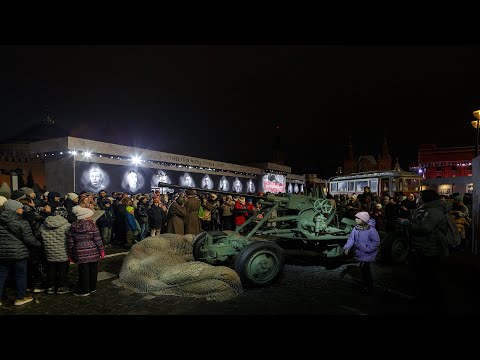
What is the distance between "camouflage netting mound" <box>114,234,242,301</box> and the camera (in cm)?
520

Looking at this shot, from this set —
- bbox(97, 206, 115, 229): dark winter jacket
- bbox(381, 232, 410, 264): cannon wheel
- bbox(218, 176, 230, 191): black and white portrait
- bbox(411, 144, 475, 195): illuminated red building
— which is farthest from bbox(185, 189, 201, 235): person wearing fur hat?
bbox(411, 144, 475, 195): illuminated red building

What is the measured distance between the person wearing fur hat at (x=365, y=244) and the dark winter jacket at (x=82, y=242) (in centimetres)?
457

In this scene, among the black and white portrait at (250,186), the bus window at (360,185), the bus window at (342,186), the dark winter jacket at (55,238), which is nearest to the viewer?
the dark winter jacket at (55,238)

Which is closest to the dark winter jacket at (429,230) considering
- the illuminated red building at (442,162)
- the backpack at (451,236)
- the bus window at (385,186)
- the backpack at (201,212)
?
the backpack at (451,236)

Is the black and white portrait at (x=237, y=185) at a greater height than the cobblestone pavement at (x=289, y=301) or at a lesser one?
greater

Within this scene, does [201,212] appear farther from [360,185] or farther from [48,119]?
[48,119]

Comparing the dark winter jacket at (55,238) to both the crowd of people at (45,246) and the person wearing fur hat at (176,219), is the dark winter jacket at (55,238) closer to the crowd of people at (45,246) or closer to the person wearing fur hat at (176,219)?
the crowd of people at (45,246)

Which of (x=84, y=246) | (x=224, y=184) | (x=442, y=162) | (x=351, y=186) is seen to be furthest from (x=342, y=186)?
(x=442, y=162)

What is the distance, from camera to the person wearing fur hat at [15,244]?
4.75 m

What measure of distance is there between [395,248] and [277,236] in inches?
124

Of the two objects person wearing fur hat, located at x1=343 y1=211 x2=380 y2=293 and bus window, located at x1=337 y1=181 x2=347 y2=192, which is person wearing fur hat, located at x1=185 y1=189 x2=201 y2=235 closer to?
person wearing fur hat, located at x1=343 y1=211 x2=380 y2=293

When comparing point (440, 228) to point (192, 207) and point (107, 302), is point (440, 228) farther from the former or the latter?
point (192, 207)

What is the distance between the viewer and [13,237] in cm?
481

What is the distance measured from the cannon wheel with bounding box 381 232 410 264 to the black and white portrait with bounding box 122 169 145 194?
13.7 meters
